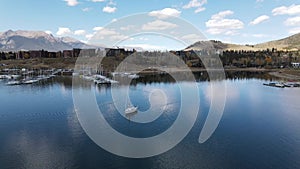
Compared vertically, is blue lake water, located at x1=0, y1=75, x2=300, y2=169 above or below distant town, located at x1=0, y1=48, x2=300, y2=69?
below

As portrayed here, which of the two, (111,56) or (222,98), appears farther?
(111,56)

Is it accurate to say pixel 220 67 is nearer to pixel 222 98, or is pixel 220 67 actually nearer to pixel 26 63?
pixel 222 98

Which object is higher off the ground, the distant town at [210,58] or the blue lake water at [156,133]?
the distant town at [210,58]

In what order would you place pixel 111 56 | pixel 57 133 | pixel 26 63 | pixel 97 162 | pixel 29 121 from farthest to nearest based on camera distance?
pixel 111 56
pixel 26 63
pixel 29 121
pixel 57 133
pixel 97 162

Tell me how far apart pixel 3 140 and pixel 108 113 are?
8.37 meters

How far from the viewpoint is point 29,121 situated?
63.4ft

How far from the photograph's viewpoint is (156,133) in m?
16.3

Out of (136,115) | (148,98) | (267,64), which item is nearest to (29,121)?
(136,115)

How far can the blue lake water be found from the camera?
11.9m

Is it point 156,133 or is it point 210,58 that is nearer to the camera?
point 156,133

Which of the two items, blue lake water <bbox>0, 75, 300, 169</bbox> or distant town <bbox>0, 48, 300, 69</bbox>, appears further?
distant town <bbox>0, 48, 300, 69</bbox>

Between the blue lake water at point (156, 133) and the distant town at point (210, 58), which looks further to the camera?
the distant town at point (210, 58)

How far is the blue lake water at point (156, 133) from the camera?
39.2 ft

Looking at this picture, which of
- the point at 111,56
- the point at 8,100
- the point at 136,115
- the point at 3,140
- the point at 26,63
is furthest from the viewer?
the point at 111,56
